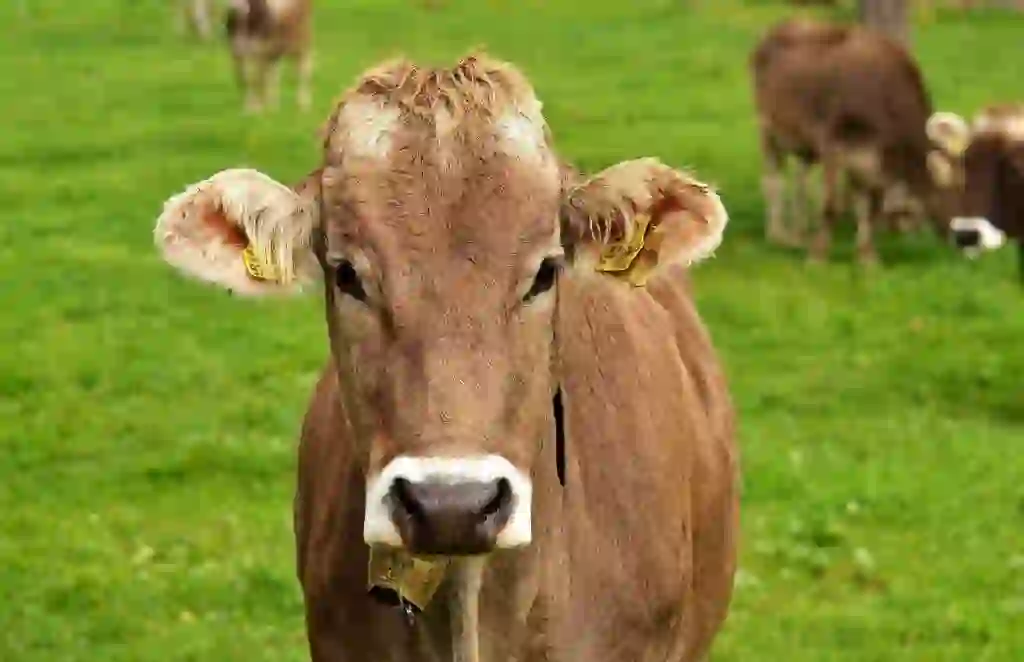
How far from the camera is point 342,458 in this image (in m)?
3.77

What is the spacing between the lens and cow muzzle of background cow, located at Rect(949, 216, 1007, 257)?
11.6 metres

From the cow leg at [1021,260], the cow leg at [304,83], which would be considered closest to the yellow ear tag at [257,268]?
the cow leg at [1021,260]

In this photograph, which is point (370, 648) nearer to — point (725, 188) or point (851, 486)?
point (851, 486)

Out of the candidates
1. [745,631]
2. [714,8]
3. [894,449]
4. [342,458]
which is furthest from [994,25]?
[342,458]

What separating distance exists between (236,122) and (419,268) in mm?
13830

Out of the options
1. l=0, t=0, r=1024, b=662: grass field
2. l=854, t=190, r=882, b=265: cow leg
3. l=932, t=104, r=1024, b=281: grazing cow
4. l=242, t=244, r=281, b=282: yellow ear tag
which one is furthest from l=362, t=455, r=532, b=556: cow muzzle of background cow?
l=854, t=190, r=882, b=265: cow leg

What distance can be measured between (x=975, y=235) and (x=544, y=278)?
898cm

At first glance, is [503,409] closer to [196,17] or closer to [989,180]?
[989,180]

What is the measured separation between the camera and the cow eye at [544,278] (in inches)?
124

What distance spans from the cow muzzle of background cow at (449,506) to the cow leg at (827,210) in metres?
9.38

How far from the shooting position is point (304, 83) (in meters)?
18.1

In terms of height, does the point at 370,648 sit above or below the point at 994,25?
above

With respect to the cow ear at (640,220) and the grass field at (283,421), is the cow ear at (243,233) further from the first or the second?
the grass field at (283,421)

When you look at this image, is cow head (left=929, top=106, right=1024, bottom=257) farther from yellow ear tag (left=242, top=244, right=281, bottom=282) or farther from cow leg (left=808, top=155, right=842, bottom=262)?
yellow ear tag (left=242, top=244, right=281, bottom=282)
